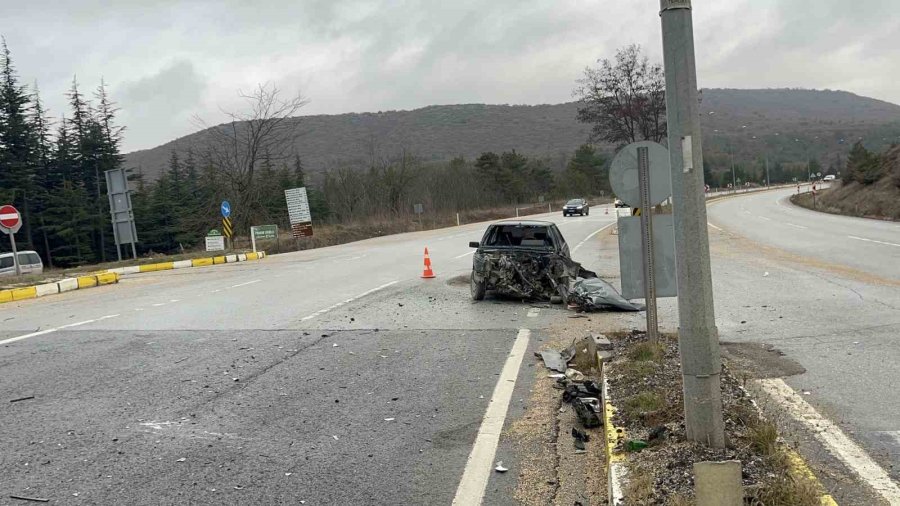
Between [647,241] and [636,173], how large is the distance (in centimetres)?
74

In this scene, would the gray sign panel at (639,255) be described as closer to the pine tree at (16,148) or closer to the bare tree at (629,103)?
the bare tree at (629,103)

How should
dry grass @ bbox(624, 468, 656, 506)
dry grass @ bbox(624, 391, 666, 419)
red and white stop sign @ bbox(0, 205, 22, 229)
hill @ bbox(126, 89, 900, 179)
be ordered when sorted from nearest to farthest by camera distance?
dry grass @ bbox(624, 468, 656, 506) < dry grass @ bbox(624, 391, 666, 419) < red and white stop sign @ bbox(0, 205, 22, 229) < hill @ bbox(126, 89, 900, 179)

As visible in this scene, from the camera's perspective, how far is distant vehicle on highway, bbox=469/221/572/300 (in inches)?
482

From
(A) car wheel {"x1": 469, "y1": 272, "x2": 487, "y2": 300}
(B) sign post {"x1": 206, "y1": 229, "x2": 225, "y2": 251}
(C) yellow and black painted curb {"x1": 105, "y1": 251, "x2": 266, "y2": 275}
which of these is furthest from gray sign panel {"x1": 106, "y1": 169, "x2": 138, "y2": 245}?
(A) car wheel {"x1": 469, "y1": 272, "x2": 487, "y2": 300}

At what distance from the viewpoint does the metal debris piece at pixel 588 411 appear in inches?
212

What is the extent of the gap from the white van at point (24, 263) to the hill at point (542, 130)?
73.2m

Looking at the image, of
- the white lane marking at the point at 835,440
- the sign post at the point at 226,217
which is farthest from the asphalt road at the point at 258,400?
the sign post at the point at 226,217

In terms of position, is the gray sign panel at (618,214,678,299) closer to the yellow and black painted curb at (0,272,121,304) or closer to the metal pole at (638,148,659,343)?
the metal pole at (638,148,659,343)

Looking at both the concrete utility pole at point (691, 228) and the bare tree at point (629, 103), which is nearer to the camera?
the concrete utility pole at point (691, 228)

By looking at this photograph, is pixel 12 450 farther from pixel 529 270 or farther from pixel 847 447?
pixel 529 270

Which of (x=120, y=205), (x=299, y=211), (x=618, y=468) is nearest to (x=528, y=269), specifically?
(x=618, y=468)

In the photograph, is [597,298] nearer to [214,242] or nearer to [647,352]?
[647,352]

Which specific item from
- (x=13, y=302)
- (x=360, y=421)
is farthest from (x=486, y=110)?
(x=360, y=421)

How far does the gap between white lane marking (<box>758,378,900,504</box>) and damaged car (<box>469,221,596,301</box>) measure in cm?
590
